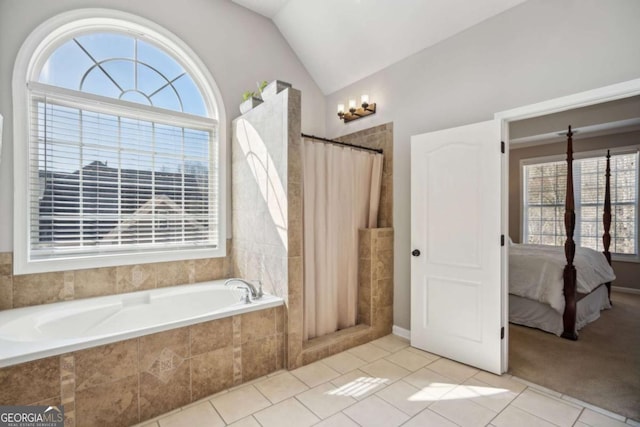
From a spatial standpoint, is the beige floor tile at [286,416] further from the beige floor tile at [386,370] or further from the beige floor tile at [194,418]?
the beige floor tile at [386,370]

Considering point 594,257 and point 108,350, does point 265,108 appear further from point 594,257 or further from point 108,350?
point 594,257

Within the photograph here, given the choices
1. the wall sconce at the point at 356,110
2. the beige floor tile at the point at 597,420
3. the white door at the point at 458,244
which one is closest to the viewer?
the beige floor tile at the point at 597,420

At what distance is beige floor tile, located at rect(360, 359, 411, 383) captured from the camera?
8.05 ft

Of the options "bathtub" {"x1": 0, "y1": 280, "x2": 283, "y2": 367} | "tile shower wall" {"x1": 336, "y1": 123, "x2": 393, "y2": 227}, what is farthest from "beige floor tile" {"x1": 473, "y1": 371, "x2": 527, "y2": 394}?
"bathtub" {"x1": 0, "y1": 280, "x2": 283, "y2": 367}

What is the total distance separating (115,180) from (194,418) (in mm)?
2039

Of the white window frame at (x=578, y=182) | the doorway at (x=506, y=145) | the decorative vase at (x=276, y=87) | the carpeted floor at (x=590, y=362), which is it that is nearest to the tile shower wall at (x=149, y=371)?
the doorway at (x=506, y=145)

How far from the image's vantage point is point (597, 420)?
6.26 ft

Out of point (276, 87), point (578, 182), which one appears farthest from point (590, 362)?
point (578, 182)

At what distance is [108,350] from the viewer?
1.80m

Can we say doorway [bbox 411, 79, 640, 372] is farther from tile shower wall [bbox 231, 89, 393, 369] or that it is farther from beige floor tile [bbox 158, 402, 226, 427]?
beige floor tile [bbox 158, 402, 226, 427]

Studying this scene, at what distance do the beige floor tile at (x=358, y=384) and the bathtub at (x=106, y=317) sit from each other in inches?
30.3

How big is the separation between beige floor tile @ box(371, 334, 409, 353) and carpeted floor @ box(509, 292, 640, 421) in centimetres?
92

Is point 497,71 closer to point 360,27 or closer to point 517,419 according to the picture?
point 360,27

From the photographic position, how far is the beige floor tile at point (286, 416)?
1892 mm
